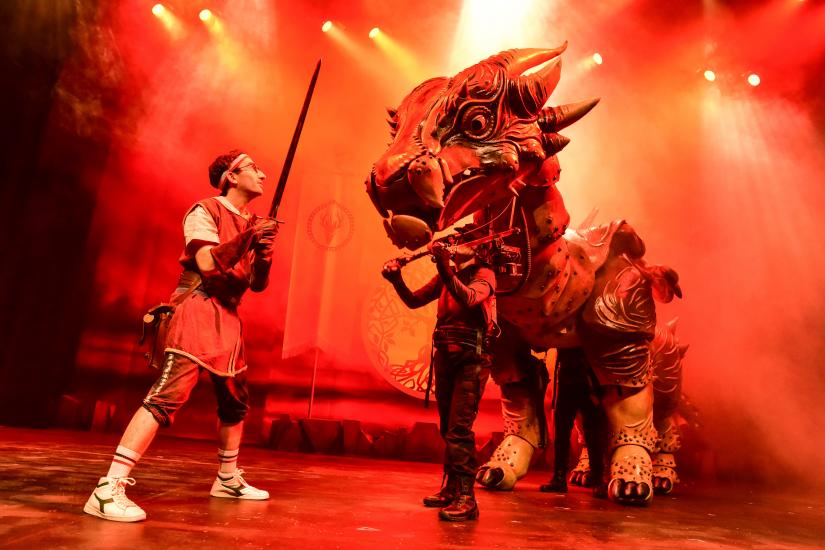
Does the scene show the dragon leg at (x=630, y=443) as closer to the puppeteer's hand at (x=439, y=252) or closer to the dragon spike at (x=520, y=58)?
the puppeteer's hand at (x=439, y=252)

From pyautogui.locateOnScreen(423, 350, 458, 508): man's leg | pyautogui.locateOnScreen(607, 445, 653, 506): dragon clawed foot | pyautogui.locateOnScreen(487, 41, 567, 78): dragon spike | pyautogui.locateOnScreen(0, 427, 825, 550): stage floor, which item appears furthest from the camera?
pyautogui.locateOnScreen(607, 445, 653, 506): dragon clawed foot

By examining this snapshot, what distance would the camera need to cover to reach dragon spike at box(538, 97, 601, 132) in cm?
270

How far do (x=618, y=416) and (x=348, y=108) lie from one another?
4.87 metres

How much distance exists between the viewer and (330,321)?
20.1 feet

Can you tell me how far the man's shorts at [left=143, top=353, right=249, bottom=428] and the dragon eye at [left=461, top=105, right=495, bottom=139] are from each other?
1.29 meters

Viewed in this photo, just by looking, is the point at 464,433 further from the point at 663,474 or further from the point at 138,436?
the point at 663,474

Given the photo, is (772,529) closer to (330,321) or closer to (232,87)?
(330,321)

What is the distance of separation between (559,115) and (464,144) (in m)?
0.59

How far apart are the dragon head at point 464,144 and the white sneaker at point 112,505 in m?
1.18

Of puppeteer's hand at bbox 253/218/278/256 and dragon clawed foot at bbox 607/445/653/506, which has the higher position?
puppeteer's hand at bbox 253/218/278/256

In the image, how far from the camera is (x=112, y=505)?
73.4 inches

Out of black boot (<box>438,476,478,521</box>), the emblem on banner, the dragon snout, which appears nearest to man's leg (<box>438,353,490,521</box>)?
black boot (<box>438,476,478,521</box>)

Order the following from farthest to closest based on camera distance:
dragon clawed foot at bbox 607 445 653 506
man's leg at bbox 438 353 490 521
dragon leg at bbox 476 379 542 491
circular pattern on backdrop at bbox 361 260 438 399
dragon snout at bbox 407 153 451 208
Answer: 1. circular pattern on backdrop at bbox 361 260 438 399
2. dragon leg at bbox 476 379 542 491
3. dragon clawed foot at bbox 607 445 653 506
4. man's leg at bbox 438 353 490 521
5. dragon snout at bbox 407 153 451 208

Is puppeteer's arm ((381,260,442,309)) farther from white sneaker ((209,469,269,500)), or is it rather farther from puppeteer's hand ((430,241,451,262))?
white sneaker ((209,469,269,500))
